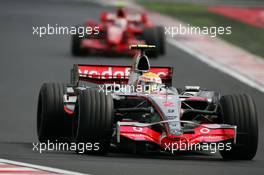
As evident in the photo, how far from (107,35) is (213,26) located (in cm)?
1187

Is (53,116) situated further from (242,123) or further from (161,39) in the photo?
(161,39)

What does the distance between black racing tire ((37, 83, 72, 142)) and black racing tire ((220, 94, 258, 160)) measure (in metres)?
2.50

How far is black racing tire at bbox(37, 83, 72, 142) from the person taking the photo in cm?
1695

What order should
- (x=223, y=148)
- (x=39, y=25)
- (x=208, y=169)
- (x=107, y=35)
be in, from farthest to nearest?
(x=39, y=25) → (x=107, y=35) → (x=223, y=148) → (x=208, y=169)

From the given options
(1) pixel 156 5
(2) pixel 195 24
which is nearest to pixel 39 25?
(2) pixel 195 24

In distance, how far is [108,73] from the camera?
18.4 metres

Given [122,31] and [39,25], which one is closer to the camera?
[122,31]

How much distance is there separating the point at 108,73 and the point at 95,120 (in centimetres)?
331

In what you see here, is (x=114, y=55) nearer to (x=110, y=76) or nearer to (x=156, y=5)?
(x=110, y=76)

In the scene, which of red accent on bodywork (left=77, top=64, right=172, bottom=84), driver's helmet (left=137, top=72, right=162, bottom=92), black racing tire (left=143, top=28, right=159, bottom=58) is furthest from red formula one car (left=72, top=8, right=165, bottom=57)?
driver's helmet (left=137, top=72, right=162, bottom=92)

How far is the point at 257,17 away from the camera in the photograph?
51531mm

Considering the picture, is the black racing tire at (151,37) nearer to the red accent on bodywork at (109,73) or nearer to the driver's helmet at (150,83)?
the red accent on bodywork at (109,73)

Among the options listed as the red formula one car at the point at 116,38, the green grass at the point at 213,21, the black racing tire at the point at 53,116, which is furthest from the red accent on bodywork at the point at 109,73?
the green grass at the point at 213,21

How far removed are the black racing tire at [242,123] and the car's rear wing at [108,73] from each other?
2.60 meters
